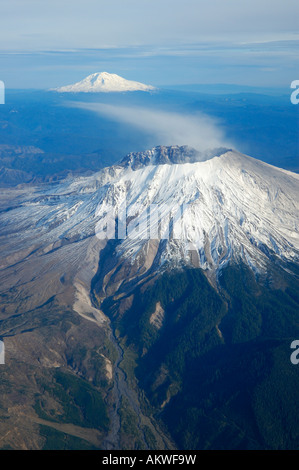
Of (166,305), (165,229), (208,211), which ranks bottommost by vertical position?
(166,305)

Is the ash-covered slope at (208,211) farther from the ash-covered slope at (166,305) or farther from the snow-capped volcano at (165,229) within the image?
the ash-covered slope at (166,305)

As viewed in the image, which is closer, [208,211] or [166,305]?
[166,305]

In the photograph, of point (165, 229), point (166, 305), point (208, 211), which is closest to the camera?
point (166, 305)

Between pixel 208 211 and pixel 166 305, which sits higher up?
pixel 208 211

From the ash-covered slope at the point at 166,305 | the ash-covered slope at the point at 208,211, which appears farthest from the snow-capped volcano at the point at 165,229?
the ash-covered slope at the point at 166,305

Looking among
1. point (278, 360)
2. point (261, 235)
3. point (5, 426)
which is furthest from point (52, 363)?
point (261, 235)

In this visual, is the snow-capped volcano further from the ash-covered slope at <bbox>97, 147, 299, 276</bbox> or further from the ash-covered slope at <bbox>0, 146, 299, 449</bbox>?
the ash-covered slope at <bbox>0, 146, 299, 449</bbox>

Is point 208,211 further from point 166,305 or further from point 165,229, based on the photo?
point 166,305

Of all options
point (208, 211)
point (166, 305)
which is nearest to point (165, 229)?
point (208, 211)

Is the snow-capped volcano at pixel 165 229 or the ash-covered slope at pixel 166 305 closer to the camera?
the ash-covered slope at pixel 166 305

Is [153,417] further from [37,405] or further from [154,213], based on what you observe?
[154,213]

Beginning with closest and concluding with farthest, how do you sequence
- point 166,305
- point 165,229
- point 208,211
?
point 166,305 < point 165,229 < point 208,211
